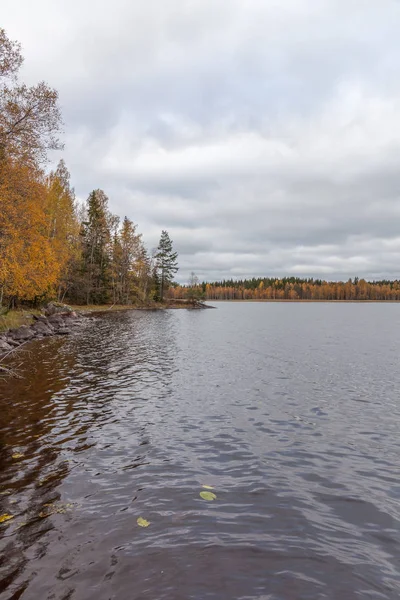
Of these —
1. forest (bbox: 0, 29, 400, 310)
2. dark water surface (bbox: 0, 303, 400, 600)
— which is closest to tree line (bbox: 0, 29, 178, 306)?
forest (bbox: 0, 29, 400, 310)

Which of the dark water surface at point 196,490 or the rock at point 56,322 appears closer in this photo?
the dark water surface at point 196,490

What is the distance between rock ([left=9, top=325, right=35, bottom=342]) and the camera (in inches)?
1170

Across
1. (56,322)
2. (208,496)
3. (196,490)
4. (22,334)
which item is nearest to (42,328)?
(56,322)

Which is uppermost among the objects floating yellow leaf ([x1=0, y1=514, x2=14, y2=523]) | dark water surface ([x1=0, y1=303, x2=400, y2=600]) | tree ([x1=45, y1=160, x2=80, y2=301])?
tree ([x1=45, y1=160, x2=80, y2=301])

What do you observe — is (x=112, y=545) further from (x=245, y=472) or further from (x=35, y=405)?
(x=35, y=405)

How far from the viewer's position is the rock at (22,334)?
1170 inches

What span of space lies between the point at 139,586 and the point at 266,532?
2.57 m

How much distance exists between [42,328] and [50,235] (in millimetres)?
19467

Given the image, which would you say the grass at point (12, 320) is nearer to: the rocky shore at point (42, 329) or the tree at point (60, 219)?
the rocky shore at point (42, 329)

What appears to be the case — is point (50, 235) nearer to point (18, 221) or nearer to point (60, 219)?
point (60, 219)

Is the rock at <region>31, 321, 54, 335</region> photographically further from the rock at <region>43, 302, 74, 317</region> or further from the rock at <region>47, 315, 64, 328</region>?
the rock at <region>43, 302, 74, 317</region>

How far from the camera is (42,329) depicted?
36219mm

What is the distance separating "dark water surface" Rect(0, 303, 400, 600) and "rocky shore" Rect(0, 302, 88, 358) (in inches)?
378

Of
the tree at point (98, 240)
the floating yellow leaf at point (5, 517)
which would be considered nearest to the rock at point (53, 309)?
the tree at point (98, 240)
